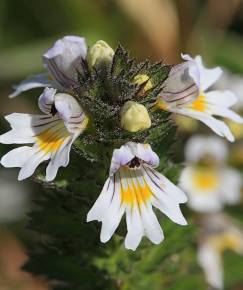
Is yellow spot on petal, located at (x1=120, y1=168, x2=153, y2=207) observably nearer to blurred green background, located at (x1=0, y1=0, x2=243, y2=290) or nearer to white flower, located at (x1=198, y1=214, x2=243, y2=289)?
white flower, located at (x1=198, y1=214, x2=243, y2=289)

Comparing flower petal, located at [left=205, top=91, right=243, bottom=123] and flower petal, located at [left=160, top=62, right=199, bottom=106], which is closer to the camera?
flower petal, located at [left=160, top=62, right=199, bottom=106]

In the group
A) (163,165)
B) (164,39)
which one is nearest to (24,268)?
(163,165)

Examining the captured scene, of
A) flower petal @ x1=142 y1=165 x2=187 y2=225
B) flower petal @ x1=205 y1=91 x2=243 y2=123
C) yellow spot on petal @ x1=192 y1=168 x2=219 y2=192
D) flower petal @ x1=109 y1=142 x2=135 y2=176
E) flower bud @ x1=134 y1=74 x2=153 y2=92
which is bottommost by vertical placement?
yellow spot on petal @ x1=192 y1=168 x2=219 y2=192

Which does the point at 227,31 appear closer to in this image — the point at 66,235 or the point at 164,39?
the point at 164,39

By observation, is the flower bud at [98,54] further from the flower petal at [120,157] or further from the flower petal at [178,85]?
the flower petal at [120,157]

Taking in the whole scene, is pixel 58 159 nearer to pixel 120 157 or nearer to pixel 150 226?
pixel 120 157

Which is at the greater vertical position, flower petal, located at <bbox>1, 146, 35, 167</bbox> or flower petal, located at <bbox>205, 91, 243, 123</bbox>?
flower petal, located at <bbox>205, 91, 243, 123</bbox>

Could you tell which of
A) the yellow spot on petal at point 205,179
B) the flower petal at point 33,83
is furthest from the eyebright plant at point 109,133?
the yellow spot on petal at point 205,179

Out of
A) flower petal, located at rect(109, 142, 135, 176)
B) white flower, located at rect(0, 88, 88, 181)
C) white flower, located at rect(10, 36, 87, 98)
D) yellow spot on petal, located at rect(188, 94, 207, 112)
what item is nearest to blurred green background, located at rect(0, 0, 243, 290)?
yellow spot on petal, located at rect(188, 94, 207, 112)
